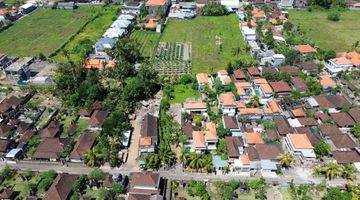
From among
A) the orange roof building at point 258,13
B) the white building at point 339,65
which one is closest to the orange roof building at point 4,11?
the orange roof building at point 258,13

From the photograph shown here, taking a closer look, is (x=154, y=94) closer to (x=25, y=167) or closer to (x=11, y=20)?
(x=25, y=167)

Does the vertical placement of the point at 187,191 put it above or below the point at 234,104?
below

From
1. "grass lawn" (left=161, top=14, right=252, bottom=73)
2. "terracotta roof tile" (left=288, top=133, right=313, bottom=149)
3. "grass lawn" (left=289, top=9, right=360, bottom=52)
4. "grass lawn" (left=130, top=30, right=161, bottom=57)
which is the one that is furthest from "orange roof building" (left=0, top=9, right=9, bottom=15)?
"terracotta roof tile" (left=288, top=133, right=313, bottom=149)

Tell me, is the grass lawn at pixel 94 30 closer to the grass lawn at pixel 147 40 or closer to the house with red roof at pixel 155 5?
the grass lawn at pixel 147 40

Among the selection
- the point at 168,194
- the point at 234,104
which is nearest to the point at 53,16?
the point at 234,104

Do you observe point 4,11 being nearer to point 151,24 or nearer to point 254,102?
point 151,24
